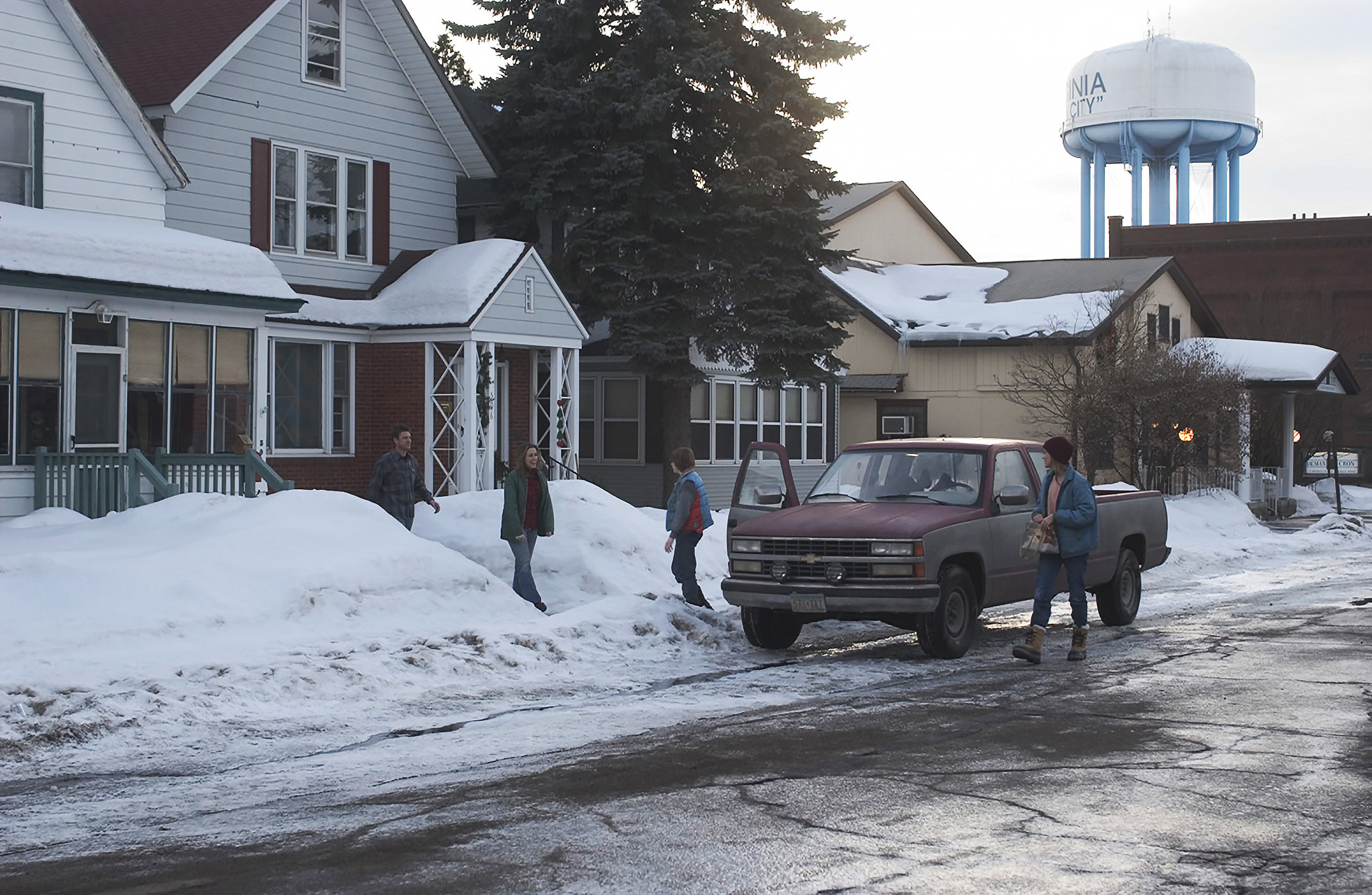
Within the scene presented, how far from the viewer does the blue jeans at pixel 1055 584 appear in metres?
13.0

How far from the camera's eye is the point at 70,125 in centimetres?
2009

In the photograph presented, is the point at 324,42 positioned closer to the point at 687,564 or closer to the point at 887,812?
the point at 687,564

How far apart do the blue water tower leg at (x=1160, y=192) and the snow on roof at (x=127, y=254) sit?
62.1m

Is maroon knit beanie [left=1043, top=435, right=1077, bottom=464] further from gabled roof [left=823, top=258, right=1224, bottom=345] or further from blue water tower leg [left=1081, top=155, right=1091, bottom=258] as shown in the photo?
blue water tower leg [left=1081, top=155, right=1091, bottom=258]

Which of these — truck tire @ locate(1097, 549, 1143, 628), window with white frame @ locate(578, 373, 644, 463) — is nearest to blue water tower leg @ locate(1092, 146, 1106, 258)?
window with white frame @ locate(578, 373, 644, 463)

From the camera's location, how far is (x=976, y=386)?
3881 centimetres

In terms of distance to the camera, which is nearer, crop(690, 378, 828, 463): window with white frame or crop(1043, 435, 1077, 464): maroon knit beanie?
crop(1043, 435, 1077, 464): maroon knit beanie

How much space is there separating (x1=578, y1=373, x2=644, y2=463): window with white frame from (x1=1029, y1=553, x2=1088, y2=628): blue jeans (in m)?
19.0

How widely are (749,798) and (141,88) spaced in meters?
18.7

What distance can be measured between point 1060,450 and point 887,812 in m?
6.31

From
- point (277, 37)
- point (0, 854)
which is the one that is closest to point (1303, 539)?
point (277, 37)

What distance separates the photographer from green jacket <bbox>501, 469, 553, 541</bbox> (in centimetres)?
1526

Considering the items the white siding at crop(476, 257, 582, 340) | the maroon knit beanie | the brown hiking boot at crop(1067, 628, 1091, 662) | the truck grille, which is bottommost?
the brown hiking boot at crop(1067, 628, 1091, 662)

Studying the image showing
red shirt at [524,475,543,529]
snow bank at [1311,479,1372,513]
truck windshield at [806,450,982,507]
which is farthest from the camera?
snow bank at [1311,479,1372,513]
